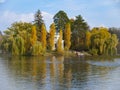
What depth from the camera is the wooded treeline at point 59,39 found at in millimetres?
77188

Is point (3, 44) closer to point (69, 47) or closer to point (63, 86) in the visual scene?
point (69, 47)

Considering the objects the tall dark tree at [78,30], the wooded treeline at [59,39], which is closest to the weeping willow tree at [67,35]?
the wooded treeline at [59,39]

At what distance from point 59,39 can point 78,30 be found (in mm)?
9868

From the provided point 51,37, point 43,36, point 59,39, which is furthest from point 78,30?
point 43,36

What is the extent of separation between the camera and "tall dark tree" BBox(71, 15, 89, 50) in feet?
307

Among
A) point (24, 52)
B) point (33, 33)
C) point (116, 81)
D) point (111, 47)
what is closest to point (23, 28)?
point (33, 33)

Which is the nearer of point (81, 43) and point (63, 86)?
point (63, 86)

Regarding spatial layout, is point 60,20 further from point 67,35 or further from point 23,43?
point 23,43

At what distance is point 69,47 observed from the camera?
9062 cm

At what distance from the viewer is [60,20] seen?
9688cm

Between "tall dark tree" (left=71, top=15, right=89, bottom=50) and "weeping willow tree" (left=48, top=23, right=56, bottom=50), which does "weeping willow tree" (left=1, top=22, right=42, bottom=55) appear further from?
"tall dark tree" (left=71, top=15, right=89, bottom=50)

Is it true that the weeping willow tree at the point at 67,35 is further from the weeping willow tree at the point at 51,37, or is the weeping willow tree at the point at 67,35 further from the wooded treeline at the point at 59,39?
the weeping willow tree at the point at 51,37

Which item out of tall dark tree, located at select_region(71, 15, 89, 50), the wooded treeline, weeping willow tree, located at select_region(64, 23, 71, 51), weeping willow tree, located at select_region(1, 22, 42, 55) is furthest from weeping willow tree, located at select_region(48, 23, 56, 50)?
tall dark tree, located at select_region(71, 15, 89, 50)

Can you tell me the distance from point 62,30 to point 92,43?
14.1m
